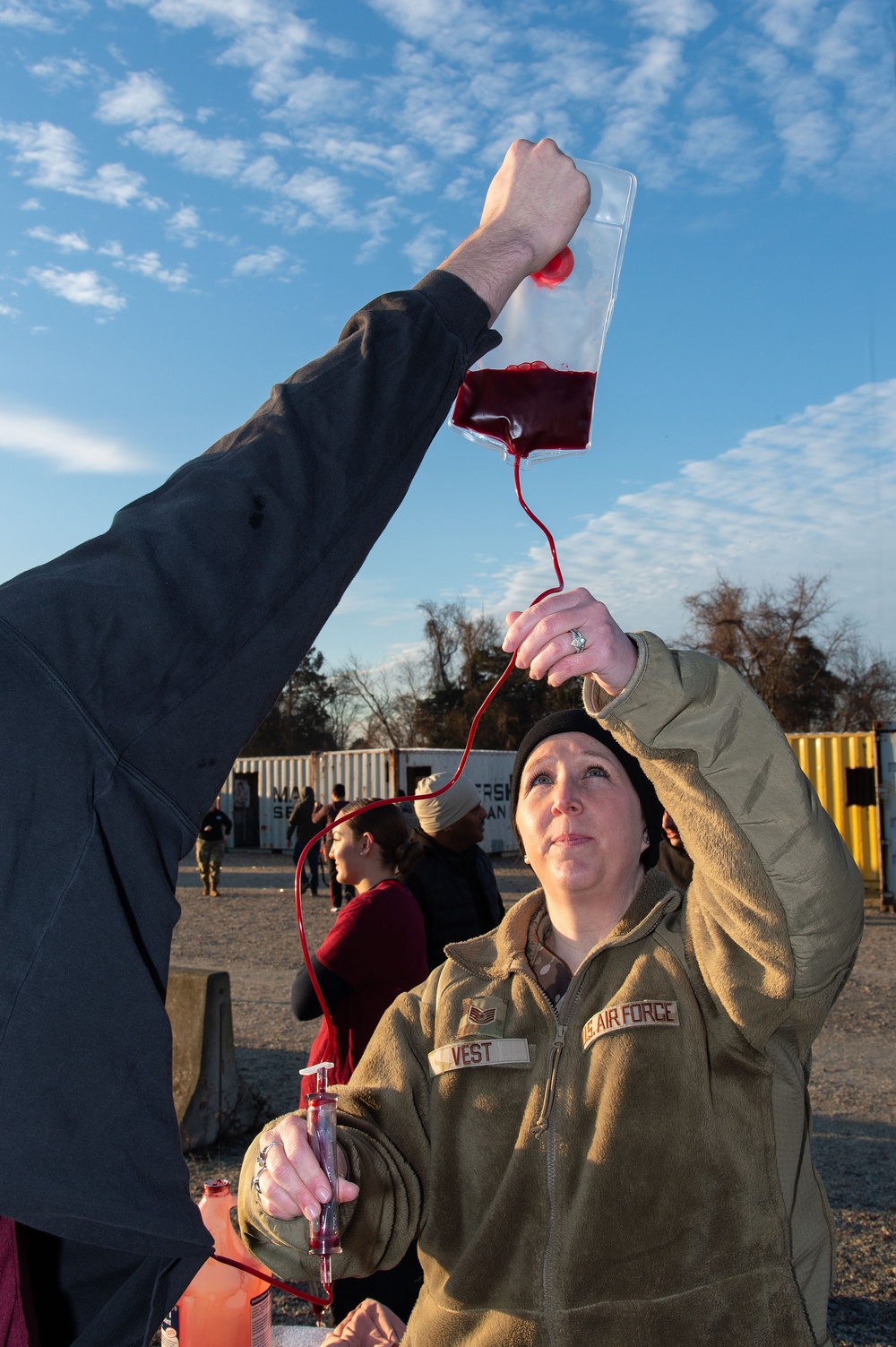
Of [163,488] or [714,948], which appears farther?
[714,948]

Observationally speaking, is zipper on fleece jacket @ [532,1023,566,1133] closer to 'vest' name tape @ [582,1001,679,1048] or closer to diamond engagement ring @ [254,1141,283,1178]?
'vest' name tape @ [582,1001,679,1048]

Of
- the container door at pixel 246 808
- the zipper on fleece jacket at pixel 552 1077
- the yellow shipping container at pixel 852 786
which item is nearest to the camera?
the zipper on fleece jacket at pixel 552 1077

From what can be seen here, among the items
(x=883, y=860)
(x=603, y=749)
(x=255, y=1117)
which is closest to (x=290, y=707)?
(x=883, y=860)

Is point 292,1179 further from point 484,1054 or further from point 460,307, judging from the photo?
point 460,307

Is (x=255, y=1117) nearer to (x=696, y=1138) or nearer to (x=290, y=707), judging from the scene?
(x=696, y=1138)

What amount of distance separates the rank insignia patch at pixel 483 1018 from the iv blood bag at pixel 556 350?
4.08 ft

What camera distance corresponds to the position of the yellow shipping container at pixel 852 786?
49.6 ft

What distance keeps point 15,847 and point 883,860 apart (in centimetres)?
1590

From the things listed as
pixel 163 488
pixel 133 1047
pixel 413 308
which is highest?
pixel 413 308

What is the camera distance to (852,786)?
15.6 m

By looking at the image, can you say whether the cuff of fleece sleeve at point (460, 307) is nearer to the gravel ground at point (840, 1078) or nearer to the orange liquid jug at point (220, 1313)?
the orange liquid jug at point (220, 1313)

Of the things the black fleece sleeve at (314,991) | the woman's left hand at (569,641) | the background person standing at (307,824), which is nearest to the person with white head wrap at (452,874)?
the black fleece sleeve at (314,991)

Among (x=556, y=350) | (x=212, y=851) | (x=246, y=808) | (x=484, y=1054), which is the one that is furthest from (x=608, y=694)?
(x=246, y=808)

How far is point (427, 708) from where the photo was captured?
47.7 meters
